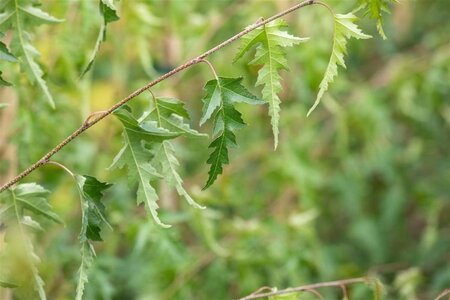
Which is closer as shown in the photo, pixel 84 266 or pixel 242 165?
pixel 84 266

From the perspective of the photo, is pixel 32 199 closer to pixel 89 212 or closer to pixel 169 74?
pixel 89 212

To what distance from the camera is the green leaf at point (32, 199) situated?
Answer: 1048 mm

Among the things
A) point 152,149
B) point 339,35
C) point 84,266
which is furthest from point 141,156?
point 339,35

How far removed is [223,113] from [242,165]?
1.78 m

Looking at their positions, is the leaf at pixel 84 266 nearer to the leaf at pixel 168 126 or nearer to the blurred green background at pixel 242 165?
the leaf at pixel 168 126

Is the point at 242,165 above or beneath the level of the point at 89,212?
above

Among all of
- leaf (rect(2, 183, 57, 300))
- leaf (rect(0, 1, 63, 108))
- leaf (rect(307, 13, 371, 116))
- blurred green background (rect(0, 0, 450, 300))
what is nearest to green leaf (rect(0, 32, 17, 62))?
leaf (rect(0, 1, 63, 108))

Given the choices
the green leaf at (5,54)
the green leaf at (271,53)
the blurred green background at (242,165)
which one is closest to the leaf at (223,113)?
the green leaf at (271,53)

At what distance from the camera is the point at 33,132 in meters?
1.58

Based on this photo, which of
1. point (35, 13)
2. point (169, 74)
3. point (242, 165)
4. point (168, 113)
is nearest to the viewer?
point (169, 74)

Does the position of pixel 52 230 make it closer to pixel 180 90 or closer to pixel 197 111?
pixel 180 90

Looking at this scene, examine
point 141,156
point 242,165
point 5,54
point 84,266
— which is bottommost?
point 84,266

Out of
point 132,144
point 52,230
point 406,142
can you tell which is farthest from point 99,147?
point 406,142

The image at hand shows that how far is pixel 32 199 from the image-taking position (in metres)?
1.06
